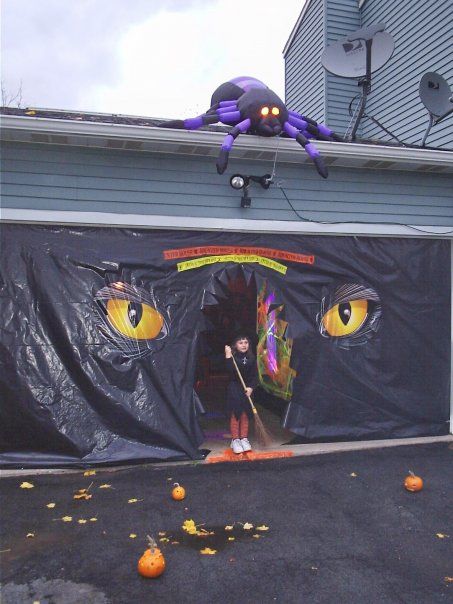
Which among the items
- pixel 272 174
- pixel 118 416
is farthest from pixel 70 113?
pixel 118 416

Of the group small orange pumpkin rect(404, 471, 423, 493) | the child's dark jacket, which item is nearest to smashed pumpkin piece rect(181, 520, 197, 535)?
the child's dark jacket

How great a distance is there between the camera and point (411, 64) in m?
10.1

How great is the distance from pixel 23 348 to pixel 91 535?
224 cm

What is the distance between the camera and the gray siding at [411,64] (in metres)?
9.26

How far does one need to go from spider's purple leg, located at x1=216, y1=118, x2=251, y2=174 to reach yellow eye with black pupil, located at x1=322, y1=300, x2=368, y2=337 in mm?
2264

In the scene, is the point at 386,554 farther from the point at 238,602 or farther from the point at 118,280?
the point at 118,280

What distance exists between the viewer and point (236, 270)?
6.07 meters

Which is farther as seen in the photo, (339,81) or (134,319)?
(339,81)

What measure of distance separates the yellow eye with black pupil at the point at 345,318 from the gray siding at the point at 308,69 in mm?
6515

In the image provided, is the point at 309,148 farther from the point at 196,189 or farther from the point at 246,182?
the point at 196,189

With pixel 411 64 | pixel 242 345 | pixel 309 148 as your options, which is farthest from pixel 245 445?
pixel 411 64

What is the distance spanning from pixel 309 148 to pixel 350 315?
214cm

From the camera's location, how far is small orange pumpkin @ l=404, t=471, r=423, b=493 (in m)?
4.95

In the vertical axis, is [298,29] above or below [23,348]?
above
